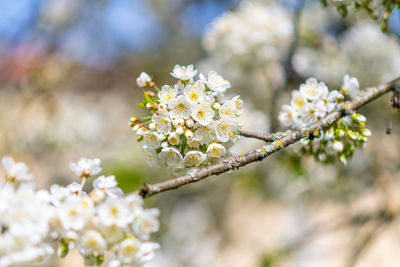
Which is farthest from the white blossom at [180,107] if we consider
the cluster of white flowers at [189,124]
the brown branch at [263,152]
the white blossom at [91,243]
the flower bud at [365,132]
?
the flower bud at [365,132]

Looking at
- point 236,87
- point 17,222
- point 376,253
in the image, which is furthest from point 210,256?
point 17,222

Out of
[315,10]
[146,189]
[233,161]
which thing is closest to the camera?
[146,189]

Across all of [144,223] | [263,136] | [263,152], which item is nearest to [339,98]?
[263,136]

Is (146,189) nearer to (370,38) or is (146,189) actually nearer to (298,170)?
(298,170)

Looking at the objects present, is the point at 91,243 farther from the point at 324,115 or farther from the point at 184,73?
the point at 324,115

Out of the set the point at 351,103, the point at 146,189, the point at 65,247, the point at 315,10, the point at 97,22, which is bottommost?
the point at 65,247

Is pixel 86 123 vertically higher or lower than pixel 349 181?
higher

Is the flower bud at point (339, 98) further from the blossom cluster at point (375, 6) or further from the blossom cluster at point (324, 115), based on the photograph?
the blossom cluster at point (375, 6)

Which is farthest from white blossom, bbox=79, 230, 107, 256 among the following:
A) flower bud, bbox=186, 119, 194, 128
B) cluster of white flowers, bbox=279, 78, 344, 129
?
cluster of white flowers, bbox=279, 78, 344, 129
